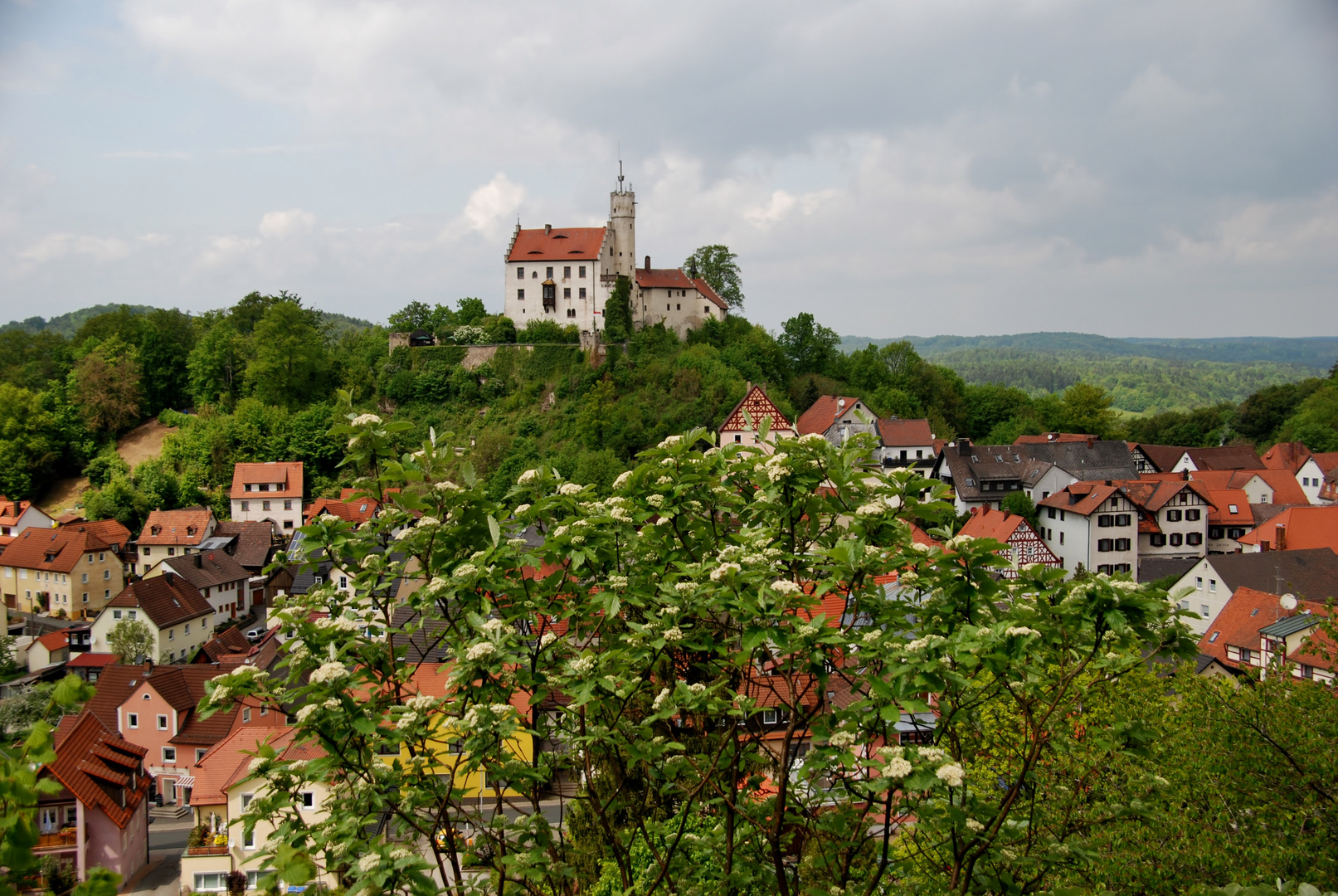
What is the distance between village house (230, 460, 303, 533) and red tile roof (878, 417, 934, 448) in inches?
1394

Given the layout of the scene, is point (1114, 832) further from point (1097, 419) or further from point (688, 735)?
point (1097, 419)

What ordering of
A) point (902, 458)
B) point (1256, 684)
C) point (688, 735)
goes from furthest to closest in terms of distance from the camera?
point (902, 458) → point (1256, 684) → point (688, 735)

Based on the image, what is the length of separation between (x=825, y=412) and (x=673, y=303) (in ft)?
40.3

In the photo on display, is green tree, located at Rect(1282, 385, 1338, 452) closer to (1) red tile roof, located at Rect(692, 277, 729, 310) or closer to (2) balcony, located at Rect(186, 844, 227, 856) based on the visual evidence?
(1) red tile roof, located at Rect(692, 277, 729, 310)

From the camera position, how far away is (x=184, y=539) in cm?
4594

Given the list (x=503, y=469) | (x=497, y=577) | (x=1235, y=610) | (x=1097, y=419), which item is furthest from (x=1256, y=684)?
(x=1097, y=419)

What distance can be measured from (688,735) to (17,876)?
3.88 metres

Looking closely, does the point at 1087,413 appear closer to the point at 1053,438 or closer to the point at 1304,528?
the point at 1053,438

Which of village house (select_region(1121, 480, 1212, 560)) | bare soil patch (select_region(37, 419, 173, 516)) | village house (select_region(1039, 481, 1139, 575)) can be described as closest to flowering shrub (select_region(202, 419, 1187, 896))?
village house (select_region(1039, 481, 1139, 575))

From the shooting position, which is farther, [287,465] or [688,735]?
[287,465]

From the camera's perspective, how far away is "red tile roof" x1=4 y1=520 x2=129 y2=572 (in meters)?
42.1

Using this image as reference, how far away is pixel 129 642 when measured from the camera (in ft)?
113

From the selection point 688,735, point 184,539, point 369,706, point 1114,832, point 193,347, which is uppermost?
point 193,347

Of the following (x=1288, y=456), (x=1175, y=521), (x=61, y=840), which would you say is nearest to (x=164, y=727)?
(x=61, y=840)
